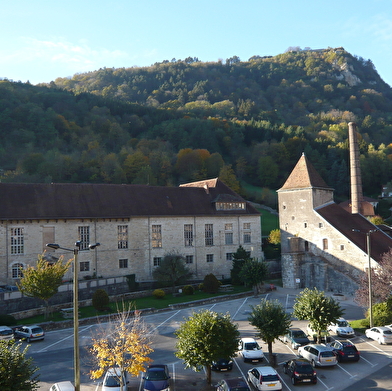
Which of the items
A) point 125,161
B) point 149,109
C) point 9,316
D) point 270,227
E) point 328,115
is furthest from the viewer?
point 328,115

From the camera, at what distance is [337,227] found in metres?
53.5

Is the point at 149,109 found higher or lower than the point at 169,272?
higher

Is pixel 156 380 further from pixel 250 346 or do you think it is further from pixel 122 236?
pixel 122 236

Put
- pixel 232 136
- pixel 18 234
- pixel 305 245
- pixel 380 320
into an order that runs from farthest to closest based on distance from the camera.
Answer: pixel 232 136 → pixel 305 245 → pixel 18 234 → pixel 380 320

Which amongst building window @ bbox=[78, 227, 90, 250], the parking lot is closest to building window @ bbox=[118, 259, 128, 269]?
building window @ bbox=[78, 227, 90, 250]

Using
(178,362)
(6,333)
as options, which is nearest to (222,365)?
(178,362)

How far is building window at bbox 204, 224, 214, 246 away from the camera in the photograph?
5859cm

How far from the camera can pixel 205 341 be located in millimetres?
21859

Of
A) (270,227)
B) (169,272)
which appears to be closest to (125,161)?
(270,227)

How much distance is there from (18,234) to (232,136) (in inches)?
3895

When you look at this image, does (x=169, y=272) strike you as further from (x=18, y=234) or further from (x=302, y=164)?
(x=302, y=164)

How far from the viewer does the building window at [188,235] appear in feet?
188

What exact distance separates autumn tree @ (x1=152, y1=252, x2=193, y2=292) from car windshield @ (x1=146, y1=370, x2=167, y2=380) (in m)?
27.7

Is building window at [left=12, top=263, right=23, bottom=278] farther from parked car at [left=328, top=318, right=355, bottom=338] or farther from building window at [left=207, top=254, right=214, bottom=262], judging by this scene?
parked car at [left=328, top=318, right=355, bottom=338]
